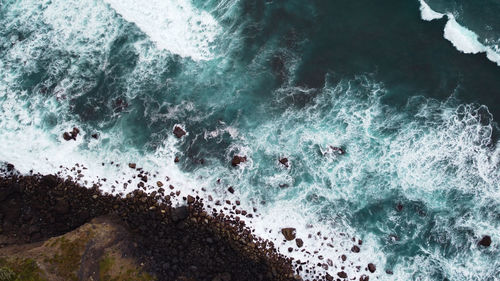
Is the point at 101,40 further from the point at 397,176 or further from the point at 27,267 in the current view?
the point at 397,176

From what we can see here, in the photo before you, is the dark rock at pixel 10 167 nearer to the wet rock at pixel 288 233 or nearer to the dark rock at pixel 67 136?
the dark rock at pixel 67 136

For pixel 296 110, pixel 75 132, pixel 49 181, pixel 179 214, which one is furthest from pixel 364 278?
pixel 75 132

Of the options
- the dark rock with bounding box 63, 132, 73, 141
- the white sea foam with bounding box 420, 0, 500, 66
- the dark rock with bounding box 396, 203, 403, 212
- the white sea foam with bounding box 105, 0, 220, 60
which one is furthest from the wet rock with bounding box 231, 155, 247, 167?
the white sea foam with bounding box 420, 0, 500, 66

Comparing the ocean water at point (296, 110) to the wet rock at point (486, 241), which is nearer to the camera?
the wet rock at point (486, 241)

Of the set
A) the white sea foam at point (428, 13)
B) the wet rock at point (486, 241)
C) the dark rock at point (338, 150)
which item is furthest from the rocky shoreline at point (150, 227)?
the white sea foam at point (428, 13)

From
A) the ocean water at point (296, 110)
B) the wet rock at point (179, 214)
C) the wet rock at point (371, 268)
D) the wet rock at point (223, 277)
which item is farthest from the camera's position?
the ocean water at point (296, 110)
